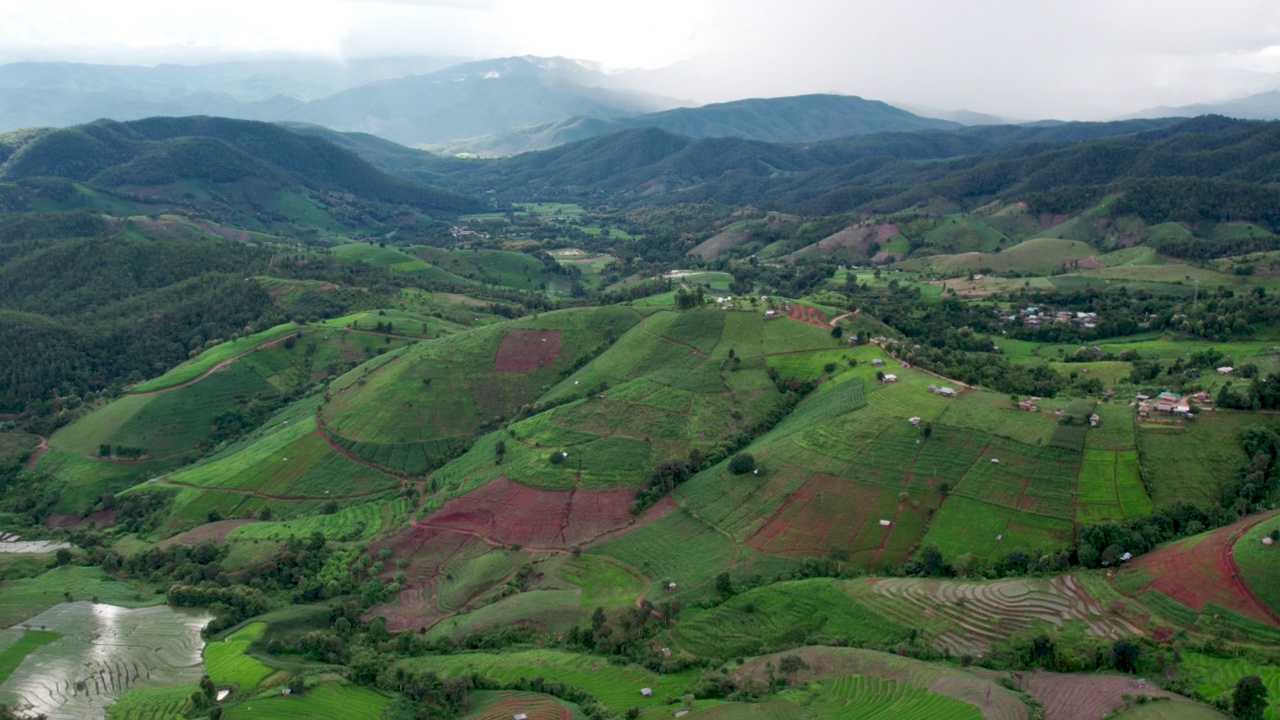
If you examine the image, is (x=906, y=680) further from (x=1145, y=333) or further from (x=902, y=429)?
(x=1145, y=333)

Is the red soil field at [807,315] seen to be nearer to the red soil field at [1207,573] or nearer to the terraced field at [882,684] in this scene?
the red soil field at [1207,573]

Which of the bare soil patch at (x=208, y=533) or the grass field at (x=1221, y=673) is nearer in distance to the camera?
the grass field at (x=1221, y=673)

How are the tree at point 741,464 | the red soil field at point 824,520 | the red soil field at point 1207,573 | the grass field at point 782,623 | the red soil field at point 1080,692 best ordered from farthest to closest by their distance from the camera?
the tree at point 741,464 → the red soil field at point 824,520 → the grass field at point 782,623 → the red soil field at point 1207,573 → the red soil field at point 1080,692

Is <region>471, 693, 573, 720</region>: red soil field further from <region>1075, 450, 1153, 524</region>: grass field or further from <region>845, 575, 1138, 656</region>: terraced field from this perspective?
<region>1075, 450, 1153, 524</region>: grass field

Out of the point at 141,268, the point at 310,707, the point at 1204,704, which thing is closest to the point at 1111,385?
the point at 1204,704

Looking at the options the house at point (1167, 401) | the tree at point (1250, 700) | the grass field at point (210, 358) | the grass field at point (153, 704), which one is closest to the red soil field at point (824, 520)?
the tree at point (1250, 700)
